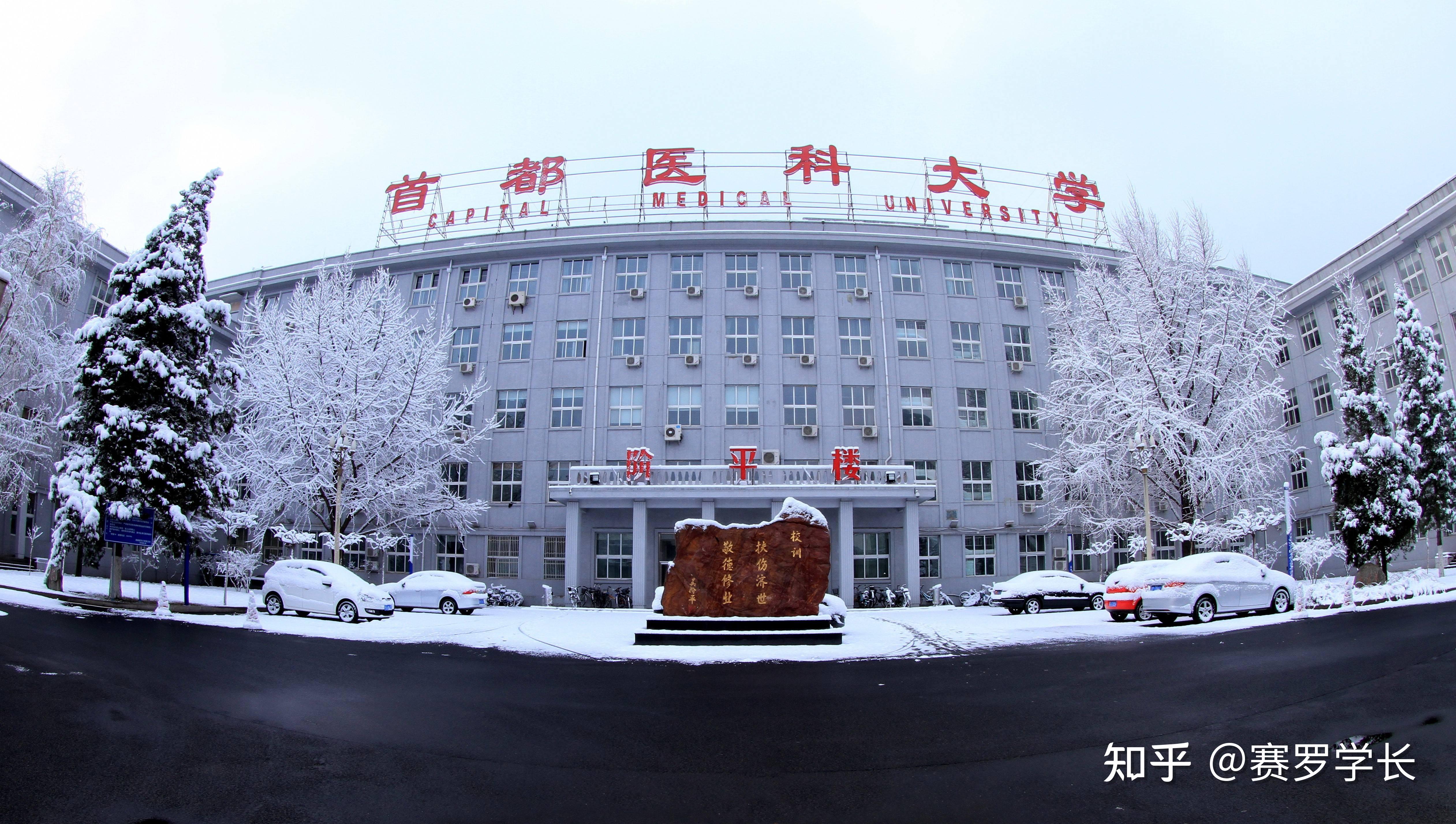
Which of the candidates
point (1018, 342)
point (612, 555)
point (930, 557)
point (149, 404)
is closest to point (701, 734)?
point (149, 404)

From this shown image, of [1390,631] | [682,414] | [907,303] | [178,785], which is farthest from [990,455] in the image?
[178,785]

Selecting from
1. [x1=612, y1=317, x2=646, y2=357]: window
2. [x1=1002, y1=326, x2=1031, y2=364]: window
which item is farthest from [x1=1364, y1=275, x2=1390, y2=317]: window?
[x1=612, y1=317, x2=646, y2=357]: window

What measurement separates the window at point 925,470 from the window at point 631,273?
1143cm

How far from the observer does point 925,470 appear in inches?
1050

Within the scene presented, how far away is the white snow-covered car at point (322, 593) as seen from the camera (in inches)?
636

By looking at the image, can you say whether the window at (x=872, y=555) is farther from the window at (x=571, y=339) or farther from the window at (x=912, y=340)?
the window at (x=571, y=339)

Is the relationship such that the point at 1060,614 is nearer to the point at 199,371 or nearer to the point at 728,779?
the point at 728,779

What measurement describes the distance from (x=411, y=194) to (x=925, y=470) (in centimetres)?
2167

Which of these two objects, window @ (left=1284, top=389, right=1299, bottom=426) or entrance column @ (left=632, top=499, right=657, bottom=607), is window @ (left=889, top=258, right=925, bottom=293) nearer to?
entrance column @ (left=632, top=499, right=657, bottom=607)

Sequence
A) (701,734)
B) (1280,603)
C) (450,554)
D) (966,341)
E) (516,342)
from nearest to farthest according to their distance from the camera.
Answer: (701,734), (1280,603), (450,554), (966,341), (516,342)

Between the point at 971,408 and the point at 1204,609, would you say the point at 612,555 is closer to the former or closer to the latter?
the point at 971,408

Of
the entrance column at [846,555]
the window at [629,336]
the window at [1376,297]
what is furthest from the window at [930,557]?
the window at [1376,297]

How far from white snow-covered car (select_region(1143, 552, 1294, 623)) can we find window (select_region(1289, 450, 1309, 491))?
16.6 metres

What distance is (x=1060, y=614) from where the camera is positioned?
710 inches
